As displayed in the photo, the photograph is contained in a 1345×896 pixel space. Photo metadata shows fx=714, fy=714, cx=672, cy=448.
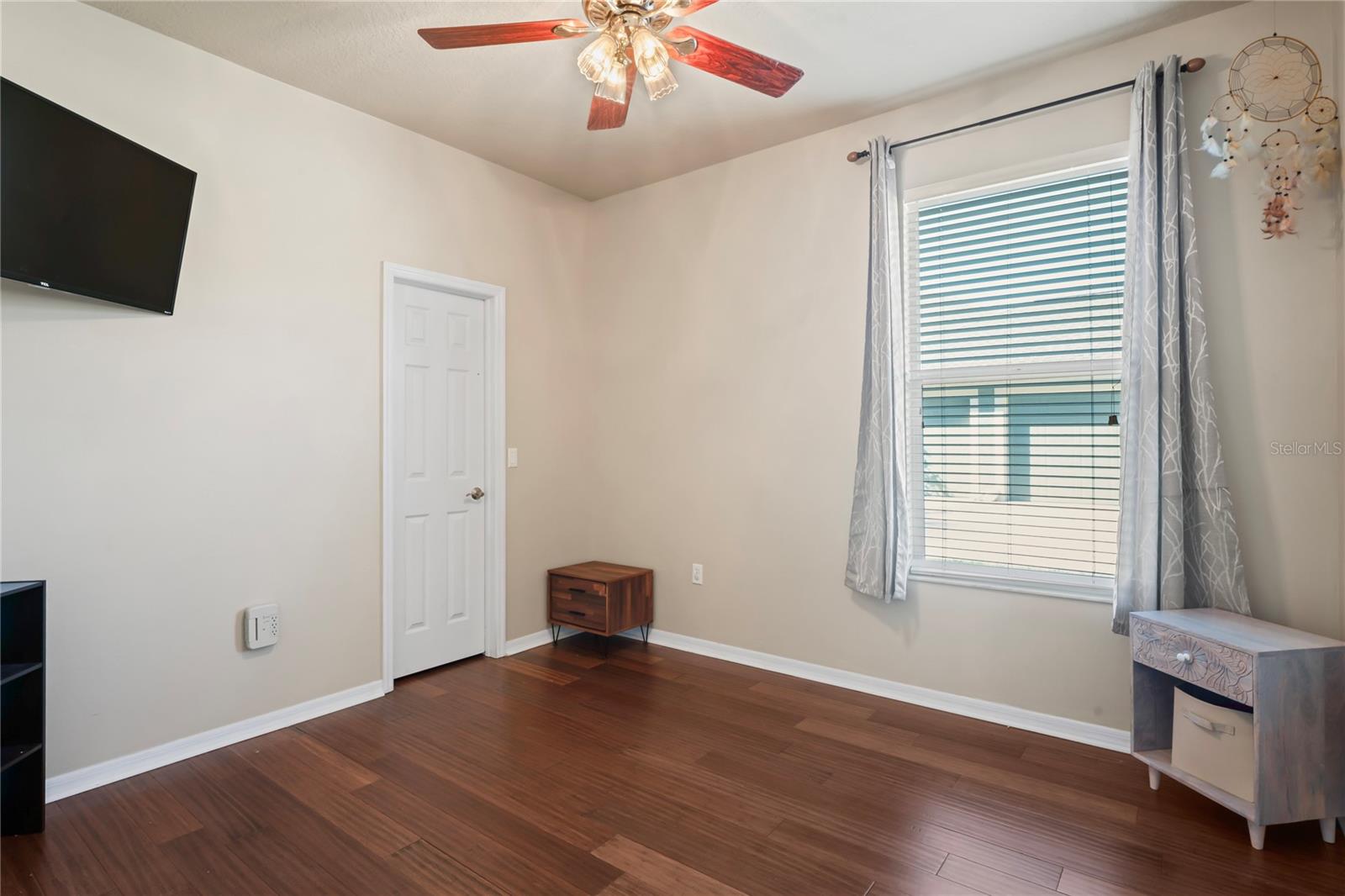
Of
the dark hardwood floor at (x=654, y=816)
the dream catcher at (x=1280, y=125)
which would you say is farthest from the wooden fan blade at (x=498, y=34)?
the dark hardwood floor at (x=654, y=816)

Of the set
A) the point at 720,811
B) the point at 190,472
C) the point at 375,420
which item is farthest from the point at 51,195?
the point at 720,811

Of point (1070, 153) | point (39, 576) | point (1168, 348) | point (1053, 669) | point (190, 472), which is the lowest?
point (1053, 669)

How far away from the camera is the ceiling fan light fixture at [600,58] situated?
217cm

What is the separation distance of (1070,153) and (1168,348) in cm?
91

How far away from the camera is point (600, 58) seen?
2.19 meters

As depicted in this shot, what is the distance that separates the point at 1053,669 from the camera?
2.94m

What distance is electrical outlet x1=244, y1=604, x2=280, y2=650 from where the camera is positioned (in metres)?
2.93

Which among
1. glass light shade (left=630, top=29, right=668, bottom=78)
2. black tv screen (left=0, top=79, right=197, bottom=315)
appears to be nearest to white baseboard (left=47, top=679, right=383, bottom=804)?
black tv screen (left=0, top=79, right=197, bottom=315)

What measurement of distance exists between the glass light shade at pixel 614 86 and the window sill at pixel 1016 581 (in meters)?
2.36

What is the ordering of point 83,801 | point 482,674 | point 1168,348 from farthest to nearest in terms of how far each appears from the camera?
point 482,674
point 1168,348
point 83,801

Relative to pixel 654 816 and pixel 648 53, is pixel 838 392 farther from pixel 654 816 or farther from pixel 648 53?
pixel 654 816

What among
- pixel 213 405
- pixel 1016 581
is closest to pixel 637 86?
pixel 213 405

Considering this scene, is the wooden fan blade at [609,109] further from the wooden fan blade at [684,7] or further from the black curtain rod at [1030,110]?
the black curtain rod at [1030,110]

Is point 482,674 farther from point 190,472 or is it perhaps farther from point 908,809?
point 908,809
